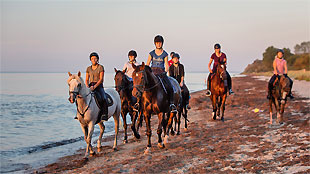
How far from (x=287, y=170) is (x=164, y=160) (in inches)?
113

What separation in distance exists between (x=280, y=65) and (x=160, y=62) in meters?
5.83

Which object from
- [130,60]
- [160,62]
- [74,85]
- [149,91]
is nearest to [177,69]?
[130,60]

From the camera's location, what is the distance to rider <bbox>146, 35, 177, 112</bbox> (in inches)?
342

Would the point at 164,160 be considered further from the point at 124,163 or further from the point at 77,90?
the point at 77,90

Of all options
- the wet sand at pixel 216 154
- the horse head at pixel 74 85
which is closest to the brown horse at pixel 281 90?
the wet sand at pixel 216 154

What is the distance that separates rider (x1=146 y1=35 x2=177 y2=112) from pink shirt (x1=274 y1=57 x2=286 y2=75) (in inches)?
216

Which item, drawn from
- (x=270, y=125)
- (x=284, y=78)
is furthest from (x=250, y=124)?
(x=284, y=78)

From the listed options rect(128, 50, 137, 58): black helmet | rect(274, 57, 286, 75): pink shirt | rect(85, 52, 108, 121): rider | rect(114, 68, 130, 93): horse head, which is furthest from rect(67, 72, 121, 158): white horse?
rect(274, 57, 286, 75): pink shirt

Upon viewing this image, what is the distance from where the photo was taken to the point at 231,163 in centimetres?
674

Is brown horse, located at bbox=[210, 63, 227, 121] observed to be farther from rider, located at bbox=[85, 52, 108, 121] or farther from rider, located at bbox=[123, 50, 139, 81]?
rider, located at bbox=[85, 52, 108, 121]

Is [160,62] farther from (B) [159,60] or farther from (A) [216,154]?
(A) [216,154]

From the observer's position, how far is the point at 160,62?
29.0 feet

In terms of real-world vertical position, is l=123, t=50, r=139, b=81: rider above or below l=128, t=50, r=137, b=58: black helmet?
below

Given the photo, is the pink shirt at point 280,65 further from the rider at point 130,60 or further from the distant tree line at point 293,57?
the distant tree line at point 293,57
